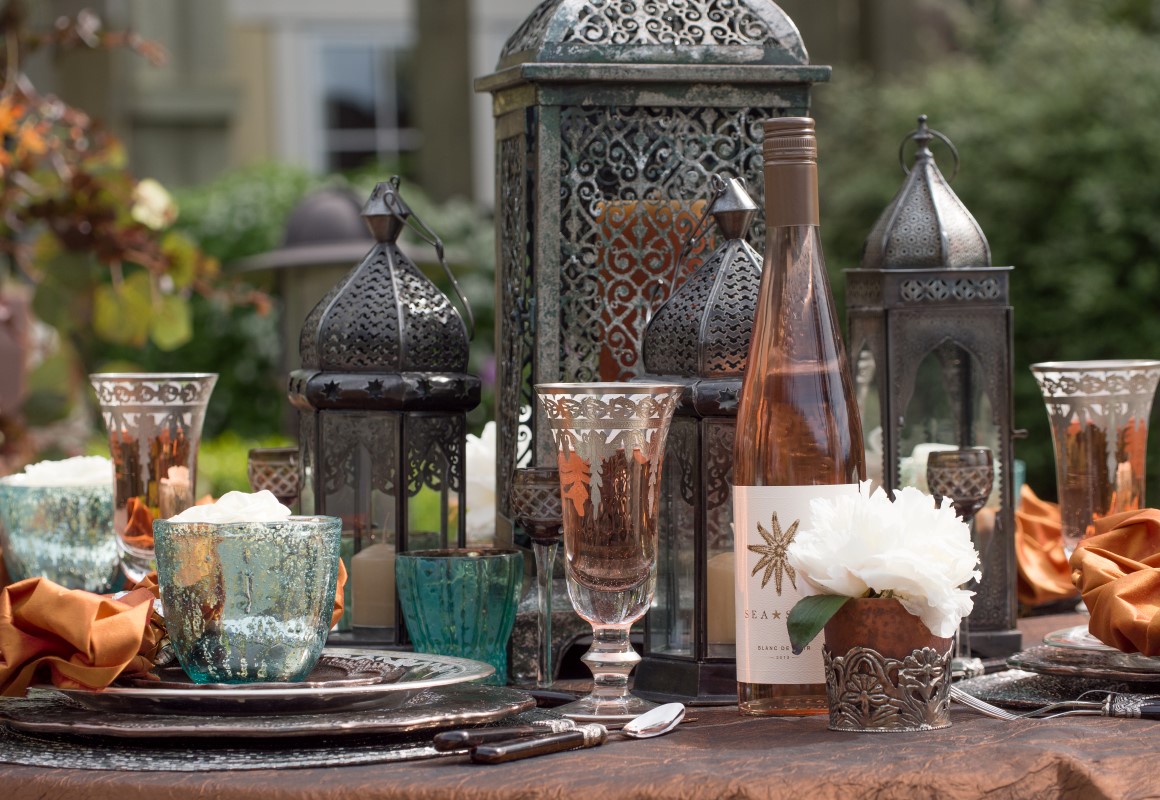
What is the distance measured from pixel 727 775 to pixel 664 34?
0.99 meters

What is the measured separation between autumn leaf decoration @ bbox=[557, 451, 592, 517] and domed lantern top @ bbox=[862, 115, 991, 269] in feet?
1.94

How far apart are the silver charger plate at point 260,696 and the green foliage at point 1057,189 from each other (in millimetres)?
5740

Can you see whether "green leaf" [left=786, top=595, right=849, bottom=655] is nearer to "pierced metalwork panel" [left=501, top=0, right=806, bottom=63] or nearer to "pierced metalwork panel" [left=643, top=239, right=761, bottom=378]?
Answer: "pierced metalwork panel" [left=643, top=239, right=761, bottom=378]

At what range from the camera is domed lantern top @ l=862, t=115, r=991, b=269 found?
2010 mm

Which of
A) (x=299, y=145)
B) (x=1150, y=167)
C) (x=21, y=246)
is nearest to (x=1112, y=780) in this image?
(x=21, y=246)

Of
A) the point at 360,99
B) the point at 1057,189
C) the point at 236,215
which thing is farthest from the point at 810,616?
the point at 360,99

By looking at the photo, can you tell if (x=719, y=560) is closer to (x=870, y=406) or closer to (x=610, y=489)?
(x=610, y=489)

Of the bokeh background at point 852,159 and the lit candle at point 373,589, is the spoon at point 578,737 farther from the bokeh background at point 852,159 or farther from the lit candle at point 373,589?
the bokeh background at point 852,159

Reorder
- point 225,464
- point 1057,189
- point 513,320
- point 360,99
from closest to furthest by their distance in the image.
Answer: point 513,320 → point 225,464 → point 1057,189 → point 360,99

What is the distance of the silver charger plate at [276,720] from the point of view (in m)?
1.46

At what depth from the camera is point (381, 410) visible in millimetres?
1981

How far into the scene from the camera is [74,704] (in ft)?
5.31

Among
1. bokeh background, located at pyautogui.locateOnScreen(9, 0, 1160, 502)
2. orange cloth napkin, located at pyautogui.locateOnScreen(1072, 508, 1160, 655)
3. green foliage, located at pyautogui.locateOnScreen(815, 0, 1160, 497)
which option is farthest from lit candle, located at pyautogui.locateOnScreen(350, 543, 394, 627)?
green foliage, located at pyautogui.locateOnScreen(815, 0, 1160, 497)

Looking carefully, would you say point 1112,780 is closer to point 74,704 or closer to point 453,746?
point 453,746
